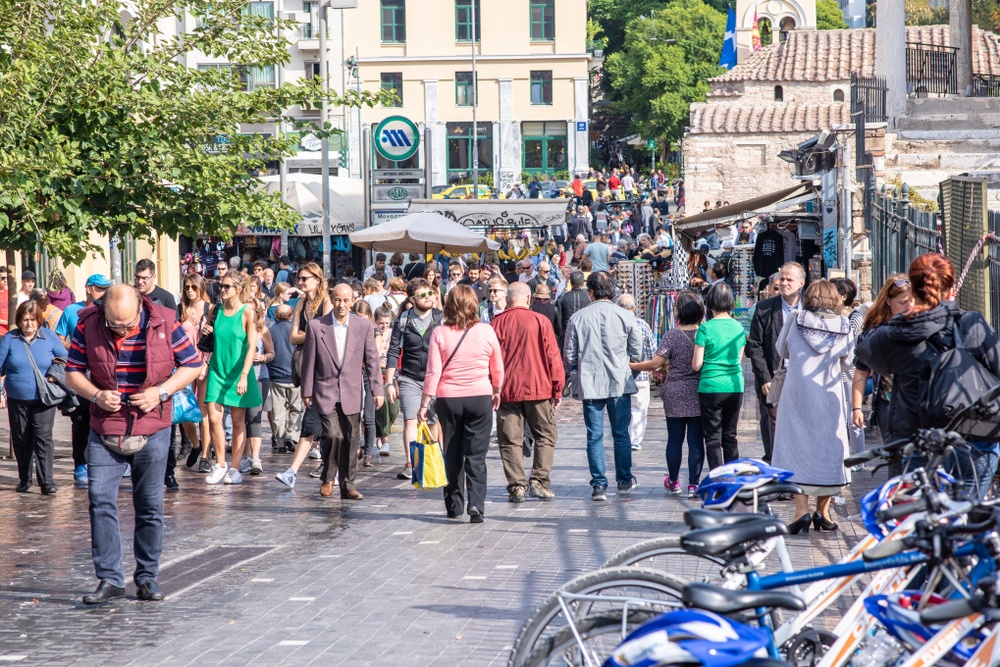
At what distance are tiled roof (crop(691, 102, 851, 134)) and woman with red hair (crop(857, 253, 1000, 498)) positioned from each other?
30.2 meters

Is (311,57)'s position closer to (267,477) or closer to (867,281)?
(867,281)

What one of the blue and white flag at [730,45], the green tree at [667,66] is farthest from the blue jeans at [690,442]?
the green tree at [667,66]

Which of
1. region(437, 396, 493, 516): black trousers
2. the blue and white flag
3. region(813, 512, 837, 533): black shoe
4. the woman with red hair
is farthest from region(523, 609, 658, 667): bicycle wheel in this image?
the blue and white flag

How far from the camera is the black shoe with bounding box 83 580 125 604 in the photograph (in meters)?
7.20

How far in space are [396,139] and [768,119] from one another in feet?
52.5

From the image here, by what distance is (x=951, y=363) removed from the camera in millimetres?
6523

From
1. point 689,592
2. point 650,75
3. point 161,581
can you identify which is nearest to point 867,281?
point 161,581

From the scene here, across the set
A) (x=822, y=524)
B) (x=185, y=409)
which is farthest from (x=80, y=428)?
(x=822, y=524)

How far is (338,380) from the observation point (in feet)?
35.1

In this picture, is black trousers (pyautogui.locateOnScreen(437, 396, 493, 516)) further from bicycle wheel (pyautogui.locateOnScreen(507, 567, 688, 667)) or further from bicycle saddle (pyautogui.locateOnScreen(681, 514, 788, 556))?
bicycle saddle (pyautogui.locateOnScreen(681, 514, 788, 556))

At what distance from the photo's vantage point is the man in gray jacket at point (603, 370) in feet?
35.0

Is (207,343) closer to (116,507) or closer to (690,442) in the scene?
(690,442)

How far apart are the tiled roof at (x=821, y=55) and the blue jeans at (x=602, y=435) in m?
37.5

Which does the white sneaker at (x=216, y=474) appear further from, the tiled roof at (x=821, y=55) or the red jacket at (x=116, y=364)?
the tiled roof at (x=821, y=55)
